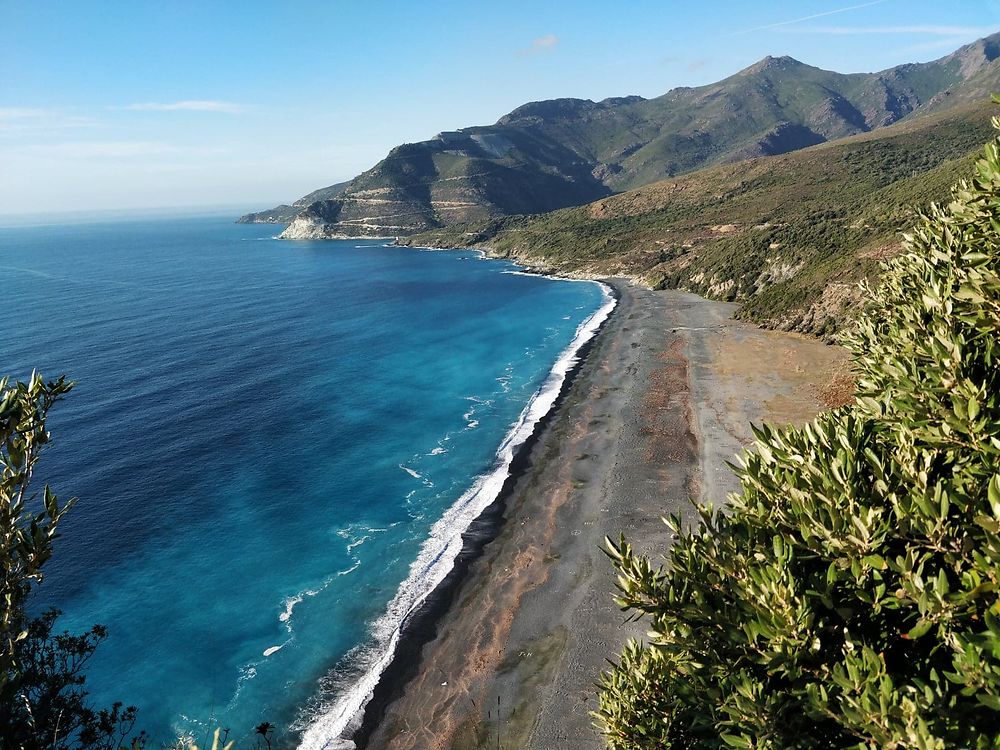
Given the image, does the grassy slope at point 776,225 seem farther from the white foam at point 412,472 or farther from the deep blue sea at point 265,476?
the white foam at point 412,472

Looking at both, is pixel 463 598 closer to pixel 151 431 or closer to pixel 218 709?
pixel 218 709

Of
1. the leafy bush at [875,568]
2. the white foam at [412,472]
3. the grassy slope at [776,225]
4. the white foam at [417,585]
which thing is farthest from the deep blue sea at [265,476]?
the grassy slope at [776,225]

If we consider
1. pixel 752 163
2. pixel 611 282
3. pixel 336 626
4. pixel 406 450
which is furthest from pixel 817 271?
pixel 752 163

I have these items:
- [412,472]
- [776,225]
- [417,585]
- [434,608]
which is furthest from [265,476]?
[776,225]

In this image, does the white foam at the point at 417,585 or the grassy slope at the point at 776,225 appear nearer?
the white foam at the point at 417,585

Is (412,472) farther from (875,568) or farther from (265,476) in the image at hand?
(875,568)
